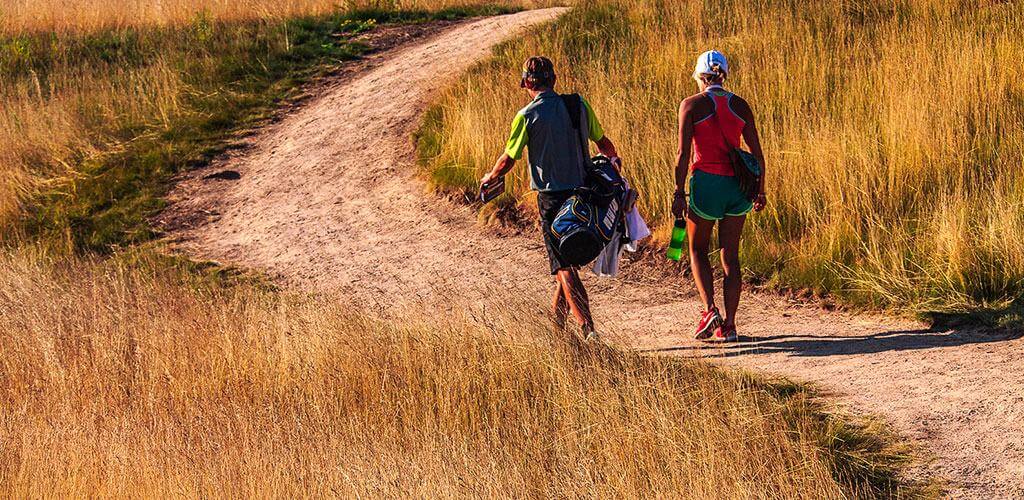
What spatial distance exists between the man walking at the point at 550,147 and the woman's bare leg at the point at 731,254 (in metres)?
Answer: 0.81

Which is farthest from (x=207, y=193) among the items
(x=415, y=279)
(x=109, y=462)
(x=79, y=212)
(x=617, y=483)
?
(x=617, y=483)

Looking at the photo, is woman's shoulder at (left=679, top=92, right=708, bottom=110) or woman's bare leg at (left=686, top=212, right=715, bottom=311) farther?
woman's bare leg at (left=686, top=212, right=715, bottom=311)

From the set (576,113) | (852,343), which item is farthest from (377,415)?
(852,343)

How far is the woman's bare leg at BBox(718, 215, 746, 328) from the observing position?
25.8 ft

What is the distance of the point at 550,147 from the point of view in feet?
24.8

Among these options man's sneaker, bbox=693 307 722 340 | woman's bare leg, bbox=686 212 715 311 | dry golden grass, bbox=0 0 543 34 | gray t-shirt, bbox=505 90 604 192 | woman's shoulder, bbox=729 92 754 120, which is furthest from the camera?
dry golden grass, bbox=0 0 543 34

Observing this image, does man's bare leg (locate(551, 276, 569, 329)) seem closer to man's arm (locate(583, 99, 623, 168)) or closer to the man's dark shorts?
the man's dark shorts

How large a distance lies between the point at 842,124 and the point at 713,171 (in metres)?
3.59

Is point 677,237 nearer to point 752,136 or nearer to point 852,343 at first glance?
point 752,136

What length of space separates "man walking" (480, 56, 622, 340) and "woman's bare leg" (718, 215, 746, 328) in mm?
805

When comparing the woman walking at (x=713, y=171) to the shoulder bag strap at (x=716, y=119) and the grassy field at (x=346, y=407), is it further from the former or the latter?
the grassy field at (x=346, y=407)

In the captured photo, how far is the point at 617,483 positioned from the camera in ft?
19.6

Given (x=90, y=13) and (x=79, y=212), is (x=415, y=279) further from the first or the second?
(x=90, y=13)

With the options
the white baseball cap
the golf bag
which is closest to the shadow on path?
the golf bag
